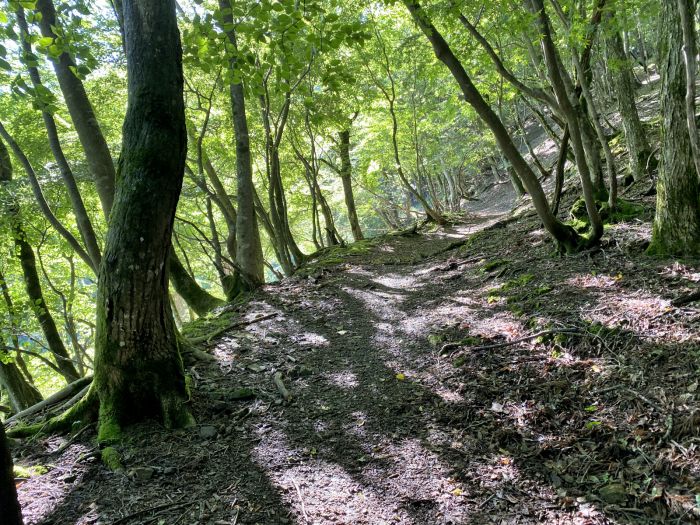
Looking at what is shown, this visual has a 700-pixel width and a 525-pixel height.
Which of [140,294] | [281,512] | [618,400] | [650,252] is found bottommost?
[618,400]

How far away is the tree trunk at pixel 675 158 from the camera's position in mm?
4500

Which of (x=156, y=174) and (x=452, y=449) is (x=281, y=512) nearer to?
(x=452, y=449)

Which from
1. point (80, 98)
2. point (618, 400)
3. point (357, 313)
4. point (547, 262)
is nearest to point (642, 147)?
point (547, 262)

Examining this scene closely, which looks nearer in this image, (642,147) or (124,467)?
(124,467)

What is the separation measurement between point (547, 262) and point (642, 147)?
4659 millimetres

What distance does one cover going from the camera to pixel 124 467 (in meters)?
3.05

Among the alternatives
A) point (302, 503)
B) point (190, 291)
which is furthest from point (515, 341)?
point (190, 291)

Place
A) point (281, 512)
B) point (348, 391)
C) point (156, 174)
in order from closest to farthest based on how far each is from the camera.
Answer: point (281, 512)
point (156, 174)
point (348, 391)

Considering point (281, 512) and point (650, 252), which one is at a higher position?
point (650, 252)

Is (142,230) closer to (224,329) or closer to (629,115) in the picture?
(224,329)

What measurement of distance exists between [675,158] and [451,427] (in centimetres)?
409

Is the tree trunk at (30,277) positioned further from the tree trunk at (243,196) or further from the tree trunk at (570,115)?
the tree trunk at (570,115)

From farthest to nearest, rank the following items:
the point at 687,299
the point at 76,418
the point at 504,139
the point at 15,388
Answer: the point at 15,388 < the point at 504,139 < the point at 687,299 < the point at 76,418

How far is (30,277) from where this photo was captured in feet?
32.1
